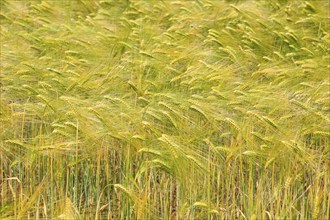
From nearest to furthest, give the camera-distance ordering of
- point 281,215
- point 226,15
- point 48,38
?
A: point 281,215
point 48,38
point 226,15

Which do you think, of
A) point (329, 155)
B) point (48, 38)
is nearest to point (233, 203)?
point (329, 155)

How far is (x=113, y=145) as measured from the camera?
133 inches

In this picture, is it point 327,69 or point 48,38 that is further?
point 48,38

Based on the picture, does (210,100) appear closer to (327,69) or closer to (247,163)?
(247,163)

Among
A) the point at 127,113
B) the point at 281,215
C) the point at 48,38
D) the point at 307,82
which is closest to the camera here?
the point at 281,215

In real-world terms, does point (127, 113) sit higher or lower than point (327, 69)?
lower

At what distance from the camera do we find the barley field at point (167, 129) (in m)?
3.19

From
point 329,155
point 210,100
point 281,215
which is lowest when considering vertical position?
point 281,215

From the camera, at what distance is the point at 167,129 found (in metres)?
3.40

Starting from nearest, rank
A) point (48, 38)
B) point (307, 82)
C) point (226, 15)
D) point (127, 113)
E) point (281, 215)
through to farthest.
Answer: point (281, 215), point (127, 113), point (307, 82), point (48, 38), point (226, 15)

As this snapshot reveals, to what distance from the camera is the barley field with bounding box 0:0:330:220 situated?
3193 mm

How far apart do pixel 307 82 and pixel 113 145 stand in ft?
2.97

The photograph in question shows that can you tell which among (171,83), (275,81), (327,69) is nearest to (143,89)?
(171,83)

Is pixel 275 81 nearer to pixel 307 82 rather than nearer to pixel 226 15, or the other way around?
pixel 307 82
